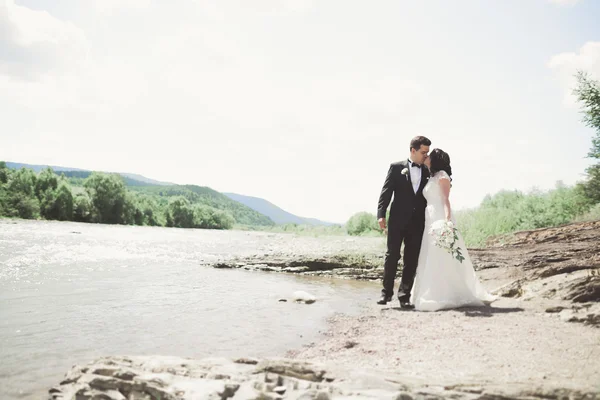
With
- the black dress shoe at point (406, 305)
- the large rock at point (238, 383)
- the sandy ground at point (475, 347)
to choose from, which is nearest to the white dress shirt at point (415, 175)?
the black dress shoe at point (406, 305)

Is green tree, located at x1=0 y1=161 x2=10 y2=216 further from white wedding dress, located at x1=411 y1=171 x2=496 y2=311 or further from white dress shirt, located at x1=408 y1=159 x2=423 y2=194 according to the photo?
white wedding dress, located at x1=411 y1=171 x2=496 y2=311

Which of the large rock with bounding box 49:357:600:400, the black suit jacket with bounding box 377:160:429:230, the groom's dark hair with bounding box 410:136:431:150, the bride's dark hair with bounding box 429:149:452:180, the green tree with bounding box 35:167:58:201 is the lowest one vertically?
the large rock with bounding box 49:357:600:400

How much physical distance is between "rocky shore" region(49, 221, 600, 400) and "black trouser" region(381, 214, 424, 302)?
581mm

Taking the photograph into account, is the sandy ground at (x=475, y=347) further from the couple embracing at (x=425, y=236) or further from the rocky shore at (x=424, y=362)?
the couple embracing at (x=425, y=236)

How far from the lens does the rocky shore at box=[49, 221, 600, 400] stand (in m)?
2.80

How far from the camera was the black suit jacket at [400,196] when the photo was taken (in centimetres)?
680

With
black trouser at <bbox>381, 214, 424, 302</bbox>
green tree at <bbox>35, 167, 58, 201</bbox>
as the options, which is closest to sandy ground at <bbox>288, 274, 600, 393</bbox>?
black trouser at <bbox>381, 214, 424, 302</bbox>

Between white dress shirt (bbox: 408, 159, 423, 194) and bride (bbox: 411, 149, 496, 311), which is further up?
white dress shirt (bbox: 408, 159, 423, 194)

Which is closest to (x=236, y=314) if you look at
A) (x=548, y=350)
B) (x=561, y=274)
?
(x=548, y=350)

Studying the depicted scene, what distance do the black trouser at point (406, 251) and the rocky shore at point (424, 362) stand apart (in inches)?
22.9

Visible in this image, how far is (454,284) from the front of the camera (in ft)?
21.1

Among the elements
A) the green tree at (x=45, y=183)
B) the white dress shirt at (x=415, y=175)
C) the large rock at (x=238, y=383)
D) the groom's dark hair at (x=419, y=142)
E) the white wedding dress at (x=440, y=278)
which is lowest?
the large rock at (x=238, y=383)

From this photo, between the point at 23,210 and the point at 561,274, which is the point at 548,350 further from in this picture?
the point at 23,210

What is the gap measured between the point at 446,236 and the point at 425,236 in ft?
1.67
